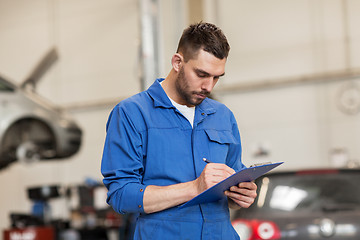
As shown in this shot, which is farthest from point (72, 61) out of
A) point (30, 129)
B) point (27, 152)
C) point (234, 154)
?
point (234, 154)

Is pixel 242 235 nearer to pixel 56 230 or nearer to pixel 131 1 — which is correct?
pixel 56 230

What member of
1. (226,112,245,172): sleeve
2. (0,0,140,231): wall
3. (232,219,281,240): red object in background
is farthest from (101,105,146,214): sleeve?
(0,0,140,231): wall

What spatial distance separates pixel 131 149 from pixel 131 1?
391 inches

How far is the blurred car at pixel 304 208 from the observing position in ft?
11.2

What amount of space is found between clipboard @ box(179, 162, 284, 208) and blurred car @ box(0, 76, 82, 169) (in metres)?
6.42

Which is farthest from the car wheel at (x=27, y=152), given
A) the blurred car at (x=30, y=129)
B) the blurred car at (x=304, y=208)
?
the blurred car at (x=304, y=208)

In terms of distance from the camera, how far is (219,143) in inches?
76.4

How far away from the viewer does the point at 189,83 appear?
6.06 ft

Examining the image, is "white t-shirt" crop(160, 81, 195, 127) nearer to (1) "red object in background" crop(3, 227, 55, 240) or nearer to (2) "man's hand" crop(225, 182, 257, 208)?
(2) "man's hand" crop(225, 182, 257, 208)

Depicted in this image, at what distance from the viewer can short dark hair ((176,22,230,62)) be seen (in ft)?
5.99

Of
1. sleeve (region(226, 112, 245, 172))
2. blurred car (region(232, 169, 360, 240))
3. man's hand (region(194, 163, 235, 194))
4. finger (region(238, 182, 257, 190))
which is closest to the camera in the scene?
man's hand (region(194, 163, 235, 194))

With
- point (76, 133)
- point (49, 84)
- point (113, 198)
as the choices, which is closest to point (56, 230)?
point (76, 133)

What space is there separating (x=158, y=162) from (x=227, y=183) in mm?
231

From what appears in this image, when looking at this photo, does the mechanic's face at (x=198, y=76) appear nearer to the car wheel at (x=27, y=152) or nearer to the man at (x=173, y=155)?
the man at (x=173, y=155)
